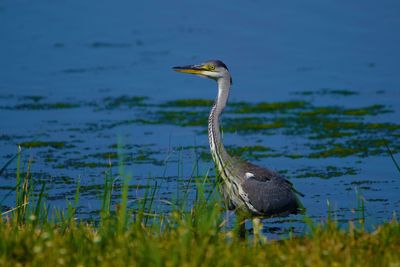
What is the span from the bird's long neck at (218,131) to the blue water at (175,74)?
531mm

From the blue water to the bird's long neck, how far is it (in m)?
0.53

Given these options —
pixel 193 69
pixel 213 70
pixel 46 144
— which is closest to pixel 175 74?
pixel 46 144

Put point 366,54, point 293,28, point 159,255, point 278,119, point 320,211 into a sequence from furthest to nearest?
point 293,28, point 366,54, point 278,119, point 320,211, point 159,255

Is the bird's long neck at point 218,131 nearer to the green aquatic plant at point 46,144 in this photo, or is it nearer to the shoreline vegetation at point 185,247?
the shoreline vegetation at point 185,247

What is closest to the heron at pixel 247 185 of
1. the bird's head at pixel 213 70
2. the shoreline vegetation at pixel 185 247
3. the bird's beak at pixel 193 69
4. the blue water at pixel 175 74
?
the bird's head at pixel 213 70

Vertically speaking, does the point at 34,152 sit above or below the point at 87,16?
below

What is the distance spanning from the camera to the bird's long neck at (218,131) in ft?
27.5

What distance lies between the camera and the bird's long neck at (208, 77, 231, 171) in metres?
8.39

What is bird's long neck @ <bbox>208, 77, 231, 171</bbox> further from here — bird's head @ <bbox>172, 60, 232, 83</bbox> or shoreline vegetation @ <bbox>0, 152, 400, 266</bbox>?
shoreline vegetation @ <bbox>0, 152, 400, 266</bbox>

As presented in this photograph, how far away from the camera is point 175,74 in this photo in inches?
614

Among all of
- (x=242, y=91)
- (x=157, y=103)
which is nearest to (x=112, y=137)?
(x=157, y=103)

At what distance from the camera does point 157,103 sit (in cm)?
1355

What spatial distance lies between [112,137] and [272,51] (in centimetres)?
548

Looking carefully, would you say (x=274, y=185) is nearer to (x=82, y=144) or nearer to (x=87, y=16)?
(x=82, y=144)
